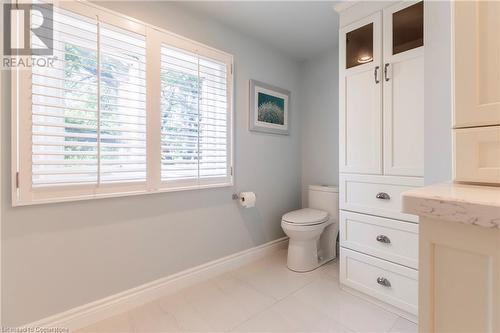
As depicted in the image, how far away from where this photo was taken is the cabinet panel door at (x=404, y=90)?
1.51 meters

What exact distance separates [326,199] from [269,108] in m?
1.13

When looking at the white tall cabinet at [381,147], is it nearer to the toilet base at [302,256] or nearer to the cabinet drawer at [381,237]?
the cabinet drawer at [381,237]

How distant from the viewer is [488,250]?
42cm

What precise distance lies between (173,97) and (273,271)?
5.75ft

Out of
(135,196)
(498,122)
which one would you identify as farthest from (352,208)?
(135,196)

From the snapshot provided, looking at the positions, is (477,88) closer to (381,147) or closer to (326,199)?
(381,147)

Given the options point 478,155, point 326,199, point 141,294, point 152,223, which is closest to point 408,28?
point 478,155

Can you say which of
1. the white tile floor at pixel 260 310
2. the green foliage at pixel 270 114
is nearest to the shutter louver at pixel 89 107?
the white tile floor at pixel 260 310

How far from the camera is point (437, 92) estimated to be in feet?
4.38

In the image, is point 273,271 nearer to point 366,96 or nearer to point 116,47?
point 366,96

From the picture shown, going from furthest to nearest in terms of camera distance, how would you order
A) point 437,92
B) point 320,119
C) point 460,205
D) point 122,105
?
1. point 320,119
2. point 122,105
3. point 437,92
4. point 460,205

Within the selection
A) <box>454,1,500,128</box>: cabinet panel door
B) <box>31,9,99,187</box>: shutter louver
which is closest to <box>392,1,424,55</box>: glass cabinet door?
<box>454,1,500,128</box>: cabinet panel door

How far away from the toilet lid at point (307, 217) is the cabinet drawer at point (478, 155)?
1.59m

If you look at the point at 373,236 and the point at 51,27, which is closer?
the point at 51,27
